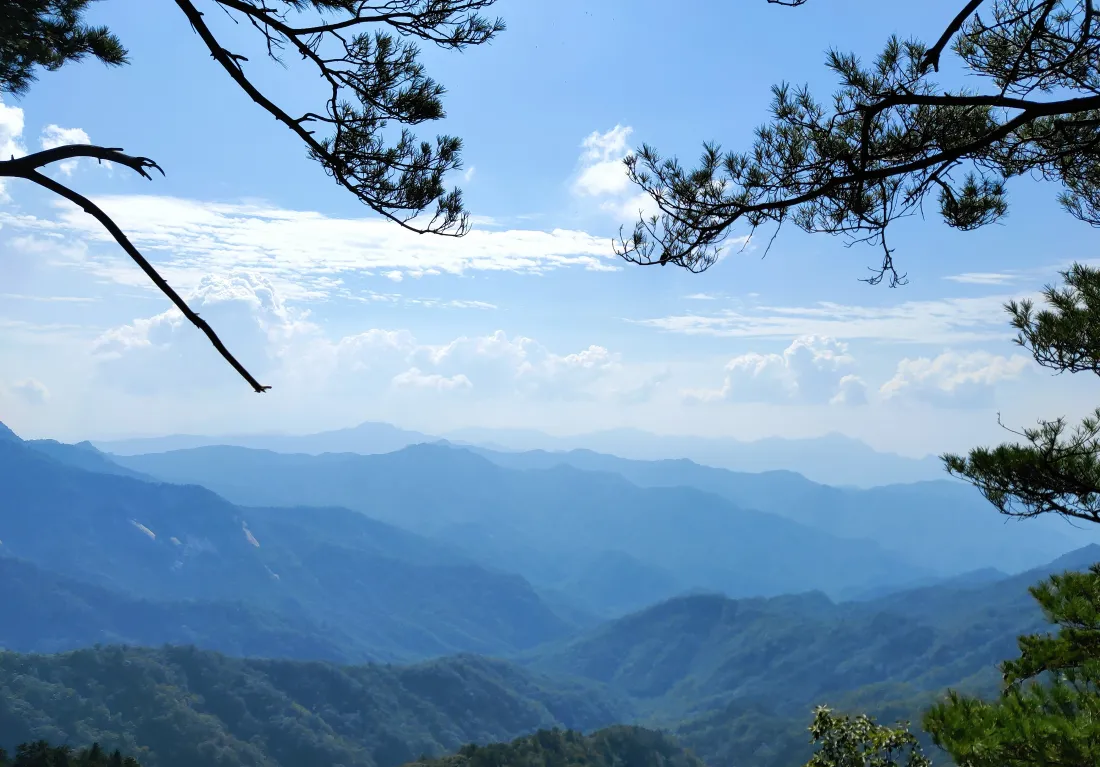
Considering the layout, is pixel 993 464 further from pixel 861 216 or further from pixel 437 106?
pixel 437 106

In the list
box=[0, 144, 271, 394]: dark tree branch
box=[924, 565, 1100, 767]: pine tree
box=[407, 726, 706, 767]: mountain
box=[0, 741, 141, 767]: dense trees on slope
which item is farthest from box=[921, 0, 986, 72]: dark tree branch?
box=[407, 726, 706, 767]: mountain

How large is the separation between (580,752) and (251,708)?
63.8 m

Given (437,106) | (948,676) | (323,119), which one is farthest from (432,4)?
(948,676)

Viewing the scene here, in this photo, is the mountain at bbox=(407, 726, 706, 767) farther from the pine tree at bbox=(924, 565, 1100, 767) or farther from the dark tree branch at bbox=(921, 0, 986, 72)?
the dark tree branch at bbox=(921, 0, 986, 72)

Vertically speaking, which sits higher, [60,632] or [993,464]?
[993,464]

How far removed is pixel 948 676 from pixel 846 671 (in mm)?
24473

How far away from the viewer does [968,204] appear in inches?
208

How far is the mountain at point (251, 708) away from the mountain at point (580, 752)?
42046mm

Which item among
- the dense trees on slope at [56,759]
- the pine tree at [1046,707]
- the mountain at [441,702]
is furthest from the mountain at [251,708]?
the pine tree at [1046,707]

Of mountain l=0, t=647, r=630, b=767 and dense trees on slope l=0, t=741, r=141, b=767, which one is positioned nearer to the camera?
dense trees on slope l=0, t=741, r=141, b=767

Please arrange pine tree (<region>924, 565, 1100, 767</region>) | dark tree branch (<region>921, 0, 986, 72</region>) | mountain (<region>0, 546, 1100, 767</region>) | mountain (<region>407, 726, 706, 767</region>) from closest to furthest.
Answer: dark tree branch (<region>921, 0, 986, 72</region>), pine tree (<region>924, 565, 1100, 767</region>), mountain (<region>407, 726, 706, 767</region>), mountain (<region>0, 546, 1100, 767</region>)

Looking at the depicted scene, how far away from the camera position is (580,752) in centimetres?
9500

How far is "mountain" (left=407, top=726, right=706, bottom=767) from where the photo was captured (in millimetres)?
83125

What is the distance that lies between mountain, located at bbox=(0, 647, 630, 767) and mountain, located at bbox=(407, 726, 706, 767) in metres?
42.0
